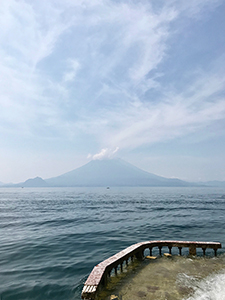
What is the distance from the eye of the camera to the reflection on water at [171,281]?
5977 mm

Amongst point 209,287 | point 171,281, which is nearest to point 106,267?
point 171,281

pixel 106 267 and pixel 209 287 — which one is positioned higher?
pixel 106 267

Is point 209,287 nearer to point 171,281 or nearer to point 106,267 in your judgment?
point 171,281

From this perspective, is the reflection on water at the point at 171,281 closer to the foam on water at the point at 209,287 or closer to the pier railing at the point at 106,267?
the foam on water at the point at 209,287

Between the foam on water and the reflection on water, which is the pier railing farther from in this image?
the foam on water

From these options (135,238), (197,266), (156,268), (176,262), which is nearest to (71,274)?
(156,268)

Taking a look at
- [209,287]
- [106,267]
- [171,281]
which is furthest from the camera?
[171,281]

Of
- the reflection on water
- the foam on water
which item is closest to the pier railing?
the reflection on water

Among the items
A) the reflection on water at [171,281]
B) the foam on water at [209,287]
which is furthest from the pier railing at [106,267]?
the foam on water at [209,287]

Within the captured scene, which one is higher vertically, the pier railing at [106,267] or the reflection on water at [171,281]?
the pier railing at [106,267]

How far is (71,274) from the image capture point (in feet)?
30.2

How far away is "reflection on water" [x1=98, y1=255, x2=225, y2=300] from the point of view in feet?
19.6

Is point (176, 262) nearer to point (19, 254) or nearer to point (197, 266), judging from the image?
point (197, 266)

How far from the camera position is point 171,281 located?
6832 millimetres
